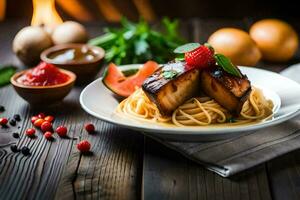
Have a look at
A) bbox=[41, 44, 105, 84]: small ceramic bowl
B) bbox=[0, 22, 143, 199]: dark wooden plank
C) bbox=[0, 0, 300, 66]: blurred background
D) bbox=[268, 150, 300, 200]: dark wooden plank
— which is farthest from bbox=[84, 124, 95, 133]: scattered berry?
bbox=[0, 0, 300, 66]: blurred background

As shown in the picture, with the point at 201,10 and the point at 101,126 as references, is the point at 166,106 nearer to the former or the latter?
the point at 101,126

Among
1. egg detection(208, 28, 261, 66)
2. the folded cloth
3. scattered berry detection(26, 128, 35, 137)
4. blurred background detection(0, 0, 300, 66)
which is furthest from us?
blurred background detection(0, 0, 300, 66)

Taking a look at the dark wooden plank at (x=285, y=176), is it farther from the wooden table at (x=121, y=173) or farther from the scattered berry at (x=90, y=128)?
the scattered berry at (x=90, y=128)

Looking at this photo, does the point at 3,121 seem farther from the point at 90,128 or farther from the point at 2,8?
the point at 2,8

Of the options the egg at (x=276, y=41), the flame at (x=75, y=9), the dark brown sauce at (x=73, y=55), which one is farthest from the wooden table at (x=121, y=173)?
the flame at (x=75, y=9)

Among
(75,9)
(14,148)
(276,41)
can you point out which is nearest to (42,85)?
(14,148)

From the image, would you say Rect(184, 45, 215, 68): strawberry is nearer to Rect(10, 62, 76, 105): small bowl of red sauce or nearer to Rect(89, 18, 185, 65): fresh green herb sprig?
Rect(10, 62, 76, 105): small bowl of red sauce
